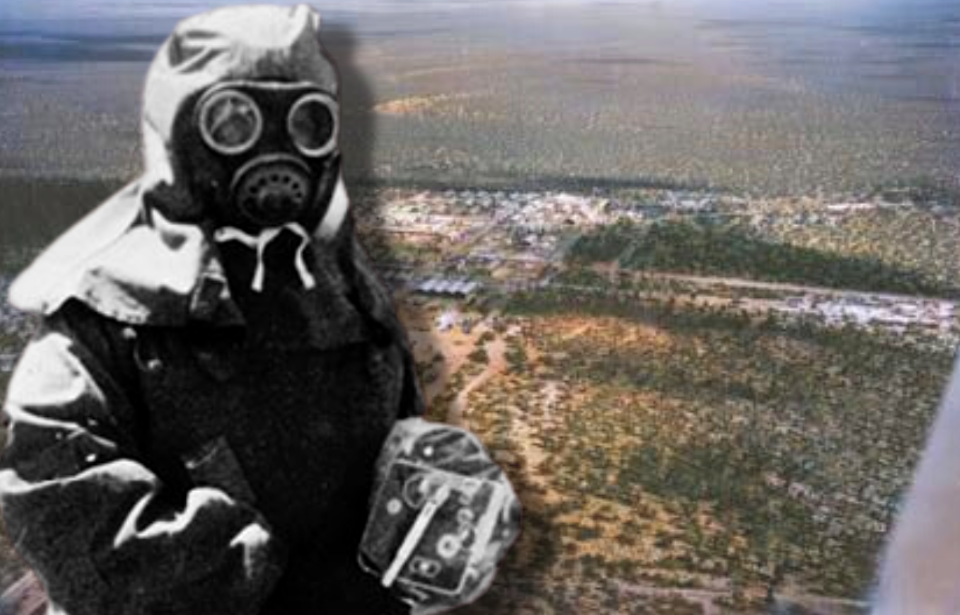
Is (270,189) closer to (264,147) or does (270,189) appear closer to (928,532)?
(264,147)

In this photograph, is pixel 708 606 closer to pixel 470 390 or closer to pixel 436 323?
pixel 470 390

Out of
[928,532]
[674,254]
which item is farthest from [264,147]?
[928,532]

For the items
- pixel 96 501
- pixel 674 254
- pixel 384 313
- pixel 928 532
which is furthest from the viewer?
pixel 928 532

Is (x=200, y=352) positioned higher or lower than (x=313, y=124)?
lower

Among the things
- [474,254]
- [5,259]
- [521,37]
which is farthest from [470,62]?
[5,259]

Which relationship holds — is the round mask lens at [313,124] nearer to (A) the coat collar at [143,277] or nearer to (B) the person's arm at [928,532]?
(A) the coat collar at [143,277]

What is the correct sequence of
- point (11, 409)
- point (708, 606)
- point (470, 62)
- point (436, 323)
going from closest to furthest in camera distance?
point (11, 409) < point (436, 323) < point (470, 62) < point (708, 606)

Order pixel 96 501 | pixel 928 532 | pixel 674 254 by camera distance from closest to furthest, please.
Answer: pixel 96 501, pixel 674 254, pixel 928 532
